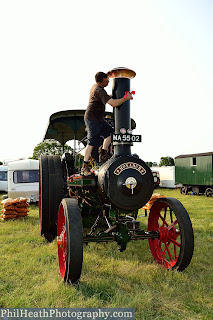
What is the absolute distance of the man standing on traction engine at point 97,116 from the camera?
10.7 feet

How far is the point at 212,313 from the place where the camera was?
2404mm

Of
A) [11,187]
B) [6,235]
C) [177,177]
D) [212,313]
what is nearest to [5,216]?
[6,235]

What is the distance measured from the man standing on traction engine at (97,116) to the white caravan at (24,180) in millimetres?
6906

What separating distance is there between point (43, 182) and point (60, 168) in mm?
396

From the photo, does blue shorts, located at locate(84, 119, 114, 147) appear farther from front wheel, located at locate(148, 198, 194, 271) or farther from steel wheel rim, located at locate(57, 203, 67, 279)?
front wheel, located at locate(148, 198, 194, 271)

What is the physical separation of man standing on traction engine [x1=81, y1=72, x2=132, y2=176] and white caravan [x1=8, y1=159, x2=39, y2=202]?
6.91m

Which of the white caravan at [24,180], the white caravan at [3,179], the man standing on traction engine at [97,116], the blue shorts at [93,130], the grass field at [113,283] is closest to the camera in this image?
the grass field at [113,283]

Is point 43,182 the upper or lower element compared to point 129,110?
lower

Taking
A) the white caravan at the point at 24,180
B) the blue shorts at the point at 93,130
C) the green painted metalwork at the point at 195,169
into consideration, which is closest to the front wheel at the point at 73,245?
the blue shorts at the point at 93,130

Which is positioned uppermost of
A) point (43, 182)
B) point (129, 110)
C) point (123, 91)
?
point (123, 91)

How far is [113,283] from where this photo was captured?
2949mm

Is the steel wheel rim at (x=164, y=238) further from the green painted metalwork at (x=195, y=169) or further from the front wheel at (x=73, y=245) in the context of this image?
the green painted metalwork at (x=195, y=169)

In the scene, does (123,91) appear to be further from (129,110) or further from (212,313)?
(212,313)

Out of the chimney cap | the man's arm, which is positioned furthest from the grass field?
the chimney cap
